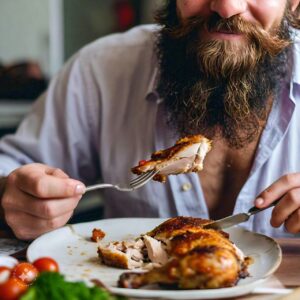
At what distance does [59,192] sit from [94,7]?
347 centimetres

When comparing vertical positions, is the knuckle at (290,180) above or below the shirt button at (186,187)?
above

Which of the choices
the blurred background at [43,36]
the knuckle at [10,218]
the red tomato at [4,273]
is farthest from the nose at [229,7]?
the blurred background at [43,36]

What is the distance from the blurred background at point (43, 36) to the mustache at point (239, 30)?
1.91m

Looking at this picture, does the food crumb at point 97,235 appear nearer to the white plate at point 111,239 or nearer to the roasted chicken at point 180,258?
the white plate at point 111,239

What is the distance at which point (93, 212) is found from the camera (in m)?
4.04

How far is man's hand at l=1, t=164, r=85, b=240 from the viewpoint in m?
1.28

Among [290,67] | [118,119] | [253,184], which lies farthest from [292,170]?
[118,119]

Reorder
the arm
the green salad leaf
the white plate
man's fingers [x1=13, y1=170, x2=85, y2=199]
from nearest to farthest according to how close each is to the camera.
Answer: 1. the green salad leaf
2. the white plate
3. man's fingers [x1=13, y1=170, x2=85, y2=199]
4. the arm

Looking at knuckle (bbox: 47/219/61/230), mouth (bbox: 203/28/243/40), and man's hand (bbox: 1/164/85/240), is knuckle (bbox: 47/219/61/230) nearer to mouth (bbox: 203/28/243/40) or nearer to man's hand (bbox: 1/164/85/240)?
man's hand (bbox: 1/164/85/240)

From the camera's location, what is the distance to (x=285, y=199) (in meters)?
1.34

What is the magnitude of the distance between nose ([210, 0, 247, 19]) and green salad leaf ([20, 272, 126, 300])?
98 centimetres

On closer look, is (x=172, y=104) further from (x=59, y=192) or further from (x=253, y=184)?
(x=59, y=192)

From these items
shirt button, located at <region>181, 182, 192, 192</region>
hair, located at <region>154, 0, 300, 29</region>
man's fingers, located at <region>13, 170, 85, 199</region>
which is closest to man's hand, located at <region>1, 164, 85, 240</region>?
man's fingers, located at <region>13, 170, 85, 199</region>

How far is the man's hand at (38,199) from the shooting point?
128cm
